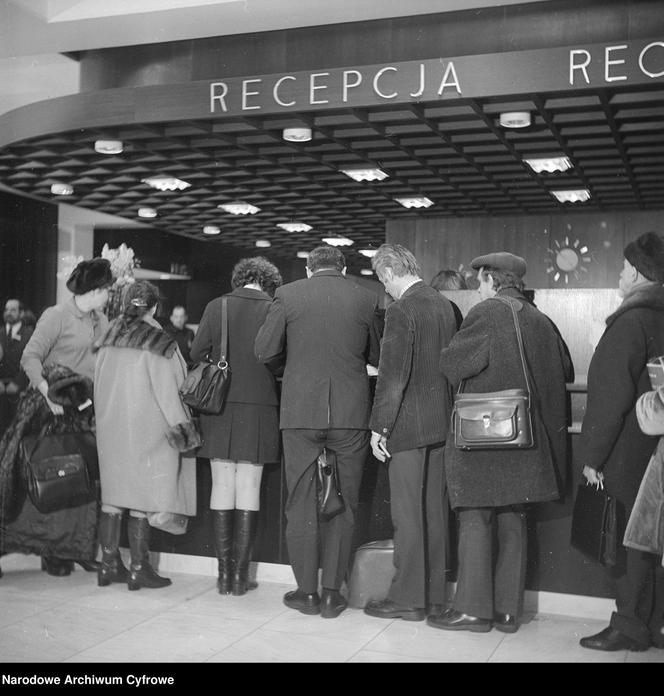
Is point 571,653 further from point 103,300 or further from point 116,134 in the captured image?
point 116,134

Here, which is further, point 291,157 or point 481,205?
point 481,205

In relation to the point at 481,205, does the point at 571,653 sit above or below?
below

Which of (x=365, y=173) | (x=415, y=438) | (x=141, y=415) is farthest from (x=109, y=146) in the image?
(x=415, y=438)

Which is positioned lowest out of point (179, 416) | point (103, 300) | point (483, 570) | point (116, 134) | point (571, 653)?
point (571, 653)

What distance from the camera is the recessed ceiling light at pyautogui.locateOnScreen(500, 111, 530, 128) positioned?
6.17 metres

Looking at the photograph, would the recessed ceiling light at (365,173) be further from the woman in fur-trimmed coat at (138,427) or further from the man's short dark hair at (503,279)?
the man's short dark hair at (503,279)

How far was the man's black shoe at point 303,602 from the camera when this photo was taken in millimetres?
3420

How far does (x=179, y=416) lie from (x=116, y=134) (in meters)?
3.73

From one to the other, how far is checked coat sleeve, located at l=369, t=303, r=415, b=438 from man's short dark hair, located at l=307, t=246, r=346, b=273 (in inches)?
15.3

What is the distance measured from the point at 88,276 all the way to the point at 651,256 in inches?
96.7

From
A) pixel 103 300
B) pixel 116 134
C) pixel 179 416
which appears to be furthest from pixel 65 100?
pixel 179 416

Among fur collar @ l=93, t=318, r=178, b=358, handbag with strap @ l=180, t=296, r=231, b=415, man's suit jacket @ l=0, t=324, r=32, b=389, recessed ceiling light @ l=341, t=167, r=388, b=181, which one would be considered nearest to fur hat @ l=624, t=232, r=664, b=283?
handbag with strap @ l=180, t=296, r=231, b=415

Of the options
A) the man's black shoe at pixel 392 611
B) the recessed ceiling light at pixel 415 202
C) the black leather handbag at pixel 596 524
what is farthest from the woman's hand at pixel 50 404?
the recessed ceiling light at pixel 415 202

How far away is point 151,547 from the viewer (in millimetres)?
4137
